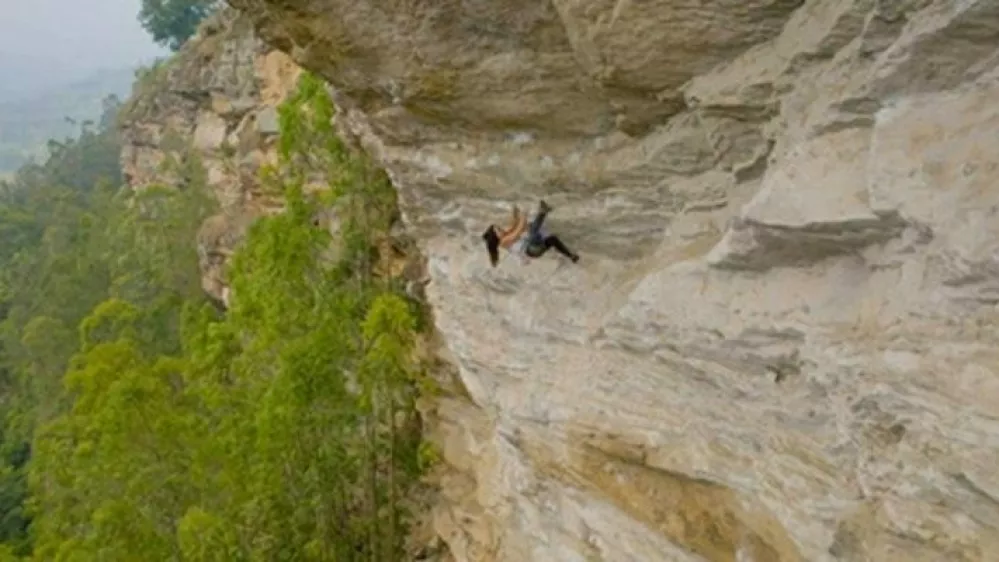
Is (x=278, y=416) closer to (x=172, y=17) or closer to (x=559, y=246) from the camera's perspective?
(x=559, y=246)

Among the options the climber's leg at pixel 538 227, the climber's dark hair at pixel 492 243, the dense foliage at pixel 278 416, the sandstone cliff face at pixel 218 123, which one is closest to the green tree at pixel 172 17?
the sandstone cliff face at pixel 218 123

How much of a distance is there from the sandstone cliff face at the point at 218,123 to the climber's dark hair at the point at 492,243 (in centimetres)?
1456

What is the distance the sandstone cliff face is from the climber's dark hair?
14562 millimetres

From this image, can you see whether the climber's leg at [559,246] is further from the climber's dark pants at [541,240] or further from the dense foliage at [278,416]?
the dense foliage at [278,416]

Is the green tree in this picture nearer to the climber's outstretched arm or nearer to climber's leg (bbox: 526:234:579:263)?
the climber's outstretched arm

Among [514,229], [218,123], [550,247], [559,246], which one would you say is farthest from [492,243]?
[218,123]

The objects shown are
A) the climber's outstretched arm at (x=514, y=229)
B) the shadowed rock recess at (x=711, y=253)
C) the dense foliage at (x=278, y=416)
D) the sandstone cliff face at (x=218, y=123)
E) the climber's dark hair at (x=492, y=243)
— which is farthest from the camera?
the sandstone cliff face at (x=218, y=123)

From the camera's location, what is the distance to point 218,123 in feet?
112

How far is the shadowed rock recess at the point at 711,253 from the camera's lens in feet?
21.4

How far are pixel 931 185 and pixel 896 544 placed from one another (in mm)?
2324

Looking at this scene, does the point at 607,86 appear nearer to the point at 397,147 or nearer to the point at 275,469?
the point at 397,147

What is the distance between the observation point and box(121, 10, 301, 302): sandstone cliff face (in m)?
28.5

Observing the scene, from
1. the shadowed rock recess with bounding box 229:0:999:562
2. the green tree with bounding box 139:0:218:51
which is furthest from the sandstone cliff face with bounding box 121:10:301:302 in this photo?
the green tree with bounding box 139:0:218:51

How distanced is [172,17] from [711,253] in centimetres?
5729
